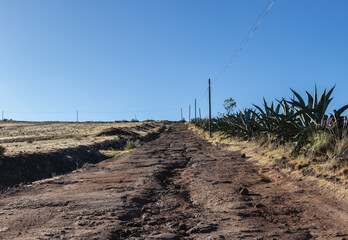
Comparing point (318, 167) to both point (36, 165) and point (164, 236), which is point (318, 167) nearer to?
point (164, 236)

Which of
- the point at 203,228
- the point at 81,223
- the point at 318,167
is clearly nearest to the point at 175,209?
the point at 203,228

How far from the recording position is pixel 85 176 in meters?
7.07

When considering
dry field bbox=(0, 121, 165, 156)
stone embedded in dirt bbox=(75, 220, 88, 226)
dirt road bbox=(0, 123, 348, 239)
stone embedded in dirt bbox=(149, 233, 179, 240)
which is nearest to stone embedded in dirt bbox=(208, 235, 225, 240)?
dirt road bbox=(0, 123, 348, 239)

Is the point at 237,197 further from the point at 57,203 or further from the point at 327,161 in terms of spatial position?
the point at 57,203

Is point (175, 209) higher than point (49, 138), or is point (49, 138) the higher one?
point (49, 138)

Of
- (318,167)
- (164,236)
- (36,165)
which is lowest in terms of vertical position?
(164,236)

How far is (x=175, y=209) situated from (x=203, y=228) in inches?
34.7

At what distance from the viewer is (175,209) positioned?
13.0 feet

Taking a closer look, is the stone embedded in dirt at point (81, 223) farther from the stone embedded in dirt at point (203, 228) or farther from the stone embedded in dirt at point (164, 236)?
the stone embedded in dirt at point (203, 228)

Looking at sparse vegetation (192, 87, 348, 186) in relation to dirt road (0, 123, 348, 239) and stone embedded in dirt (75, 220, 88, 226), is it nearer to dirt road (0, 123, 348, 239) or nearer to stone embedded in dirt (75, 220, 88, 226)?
dirt road (0, 123, 348, 239)

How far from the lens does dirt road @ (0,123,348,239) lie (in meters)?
3.05

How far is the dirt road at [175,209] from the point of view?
120 inches

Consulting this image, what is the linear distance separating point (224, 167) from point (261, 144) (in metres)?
3.23

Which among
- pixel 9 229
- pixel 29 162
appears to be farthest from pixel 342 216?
pixel 29 162
